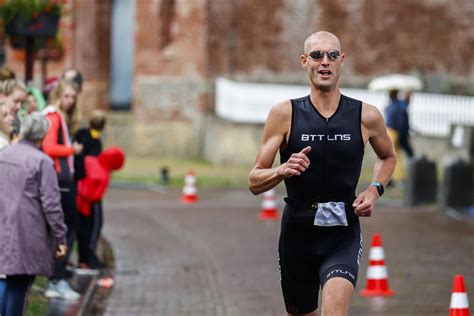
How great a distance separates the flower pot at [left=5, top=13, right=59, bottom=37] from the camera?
18609 millimetres

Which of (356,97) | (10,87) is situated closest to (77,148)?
(10,87)

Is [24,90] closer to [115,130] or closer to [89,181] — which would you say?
[89,181]

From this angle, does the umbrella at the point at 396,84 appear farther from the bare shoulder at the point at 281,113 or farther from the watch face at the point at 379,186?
the bare shoulder at the point at 281,113

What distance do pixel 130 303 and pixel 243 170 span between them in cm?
1664

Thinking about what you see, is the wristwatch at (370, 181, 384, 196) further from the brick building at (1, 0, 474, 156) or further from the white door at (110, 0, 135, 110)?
the white door at (110, 0, 135, 110)

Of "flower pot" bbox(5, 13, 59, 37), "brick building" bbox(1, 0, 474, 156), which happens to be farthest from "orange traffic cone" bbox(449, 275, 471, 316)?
"brick building" bbox(1, 0, 474, 156)

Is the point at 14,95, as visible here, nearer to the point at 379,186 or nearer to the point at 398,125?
the point at 379,186

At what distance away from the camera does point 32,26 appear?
18672 mm

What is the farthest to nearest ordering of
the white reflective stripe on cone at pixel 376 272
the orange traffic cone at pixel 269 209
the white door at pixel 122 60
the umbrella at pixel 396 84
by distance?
the white door at pixel 122 60 → the umbrella at pixel 396 84 → the orange traffic cone at pixel 269 209 → the white reflective stripe on cone at pixel 376 272

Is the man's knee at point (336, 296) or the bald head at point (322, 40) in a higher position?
the bald head at point (322, 40)

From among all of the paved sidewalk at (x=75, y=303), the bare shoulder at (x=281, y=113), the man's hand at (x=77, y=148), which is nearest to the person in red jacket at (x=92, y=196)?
the paved sidewalk at (x=75, y=303)

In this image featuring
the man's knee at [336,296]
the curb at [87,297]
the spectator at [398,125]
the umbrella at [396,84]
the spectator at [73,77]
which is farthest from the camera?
the umbrella at [396,84]

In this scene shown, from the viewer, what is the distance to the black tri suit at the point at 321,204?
27.5 feet

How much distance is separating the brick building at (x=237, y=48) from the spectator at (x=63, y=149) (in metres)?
19.4
